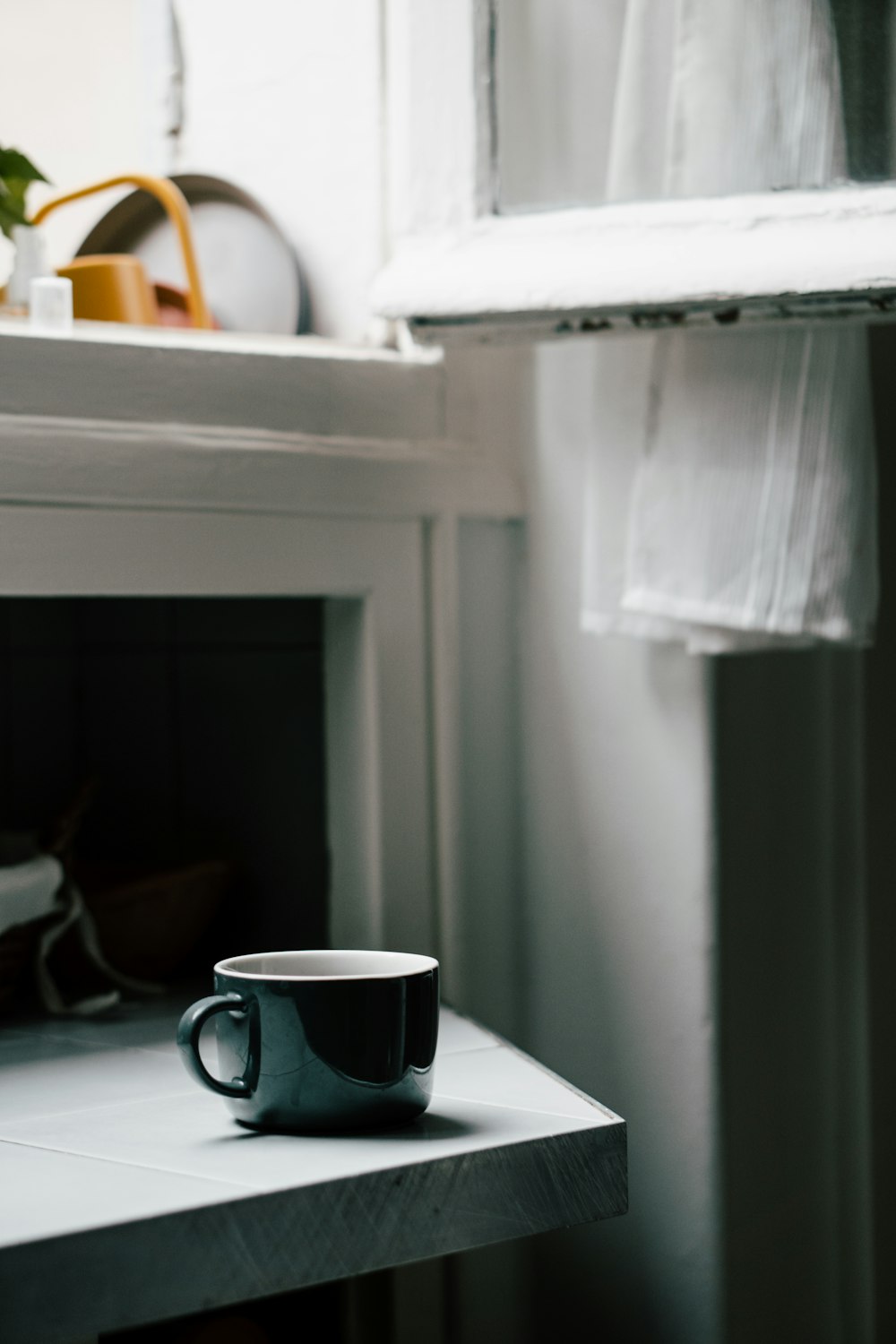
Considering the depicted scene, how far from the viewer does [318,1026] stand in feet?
1.98

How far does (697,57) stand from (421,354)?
28cm

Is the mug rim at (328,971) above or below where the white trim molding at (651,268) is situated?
below

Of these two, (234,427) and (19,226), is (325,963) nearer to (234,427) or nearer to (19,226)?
(234,427)

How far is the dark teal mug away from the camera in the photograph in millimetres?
605

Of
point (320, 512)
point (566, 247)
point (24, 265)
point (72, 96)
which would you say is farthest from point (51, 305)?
point (72, 96)

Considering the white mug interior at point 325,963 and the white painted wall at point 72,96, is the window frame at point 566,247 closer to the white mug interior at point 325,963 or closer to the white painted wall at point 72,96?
the white mug interior at point 325,963

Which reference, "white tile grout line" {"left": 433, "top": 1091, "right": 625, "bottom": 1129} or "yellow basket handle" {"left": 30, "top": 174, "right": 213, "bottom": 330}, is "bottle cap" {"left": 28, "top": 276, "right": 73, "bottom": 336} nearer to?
"yellow basket handle" {"left": 30, "top": 174, "right": 213, "bottom": 330}

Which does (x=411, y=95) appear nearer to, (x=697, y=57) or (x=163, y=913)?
(x=697, y=57)

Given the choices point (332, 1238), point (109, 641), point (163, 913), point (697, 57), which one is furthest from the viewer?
point (109, 641)

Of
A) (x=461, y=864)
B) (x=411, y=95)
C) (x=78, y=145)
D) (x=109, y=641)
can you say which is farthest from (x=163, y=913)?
(x=78, y=145)

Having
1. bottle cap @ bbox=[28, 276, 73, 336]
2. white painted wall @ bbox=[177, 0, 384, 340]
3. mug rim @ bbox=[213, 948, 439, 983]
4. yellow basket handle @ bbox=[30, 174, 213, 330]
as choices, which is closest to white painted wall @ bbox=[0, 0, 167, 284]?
white painted wall @ bbox=[177, 0, 384, 340]

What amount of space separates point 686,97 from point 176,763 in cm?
68

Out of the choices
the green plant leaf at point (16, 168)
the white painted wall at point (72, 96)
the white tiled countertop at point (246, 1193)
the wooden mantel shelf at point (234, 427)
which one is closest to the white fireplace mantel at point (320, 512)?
the wooden mantel shelf at point (234, 427)

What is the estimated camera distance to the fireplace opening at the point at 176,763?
3.56 feet
